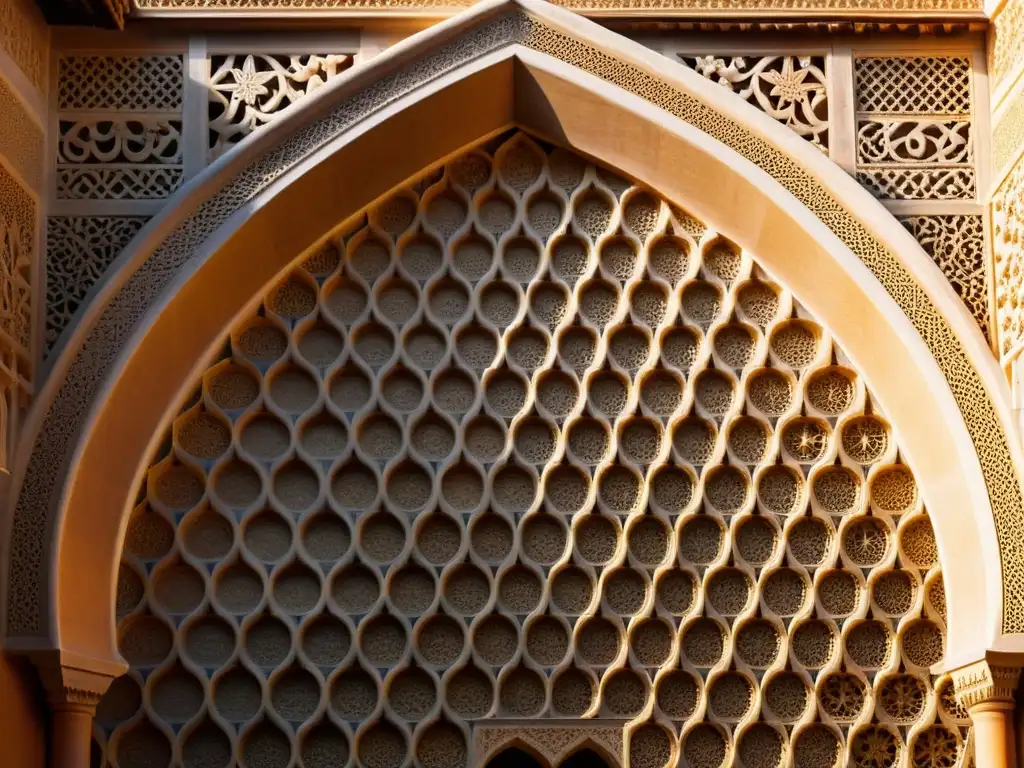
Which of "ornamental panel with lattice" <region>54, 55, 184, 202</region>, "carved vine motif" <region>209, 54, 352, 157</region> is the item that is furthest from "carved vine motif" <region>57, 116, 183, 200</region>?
"carved vine motif" <region>209, 54, 352, 157</region>

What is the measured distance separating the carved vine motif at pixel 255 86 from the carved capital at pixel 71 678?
5.38ft

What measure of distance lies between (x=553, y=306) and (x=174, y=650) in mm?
1640

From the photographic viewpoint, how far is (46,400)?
15.8 feet

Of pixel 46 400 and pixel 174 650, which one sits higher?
pixel 46 400

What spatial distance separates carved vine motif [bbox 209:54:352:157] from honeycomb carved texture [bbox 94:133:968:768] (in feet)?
1.53

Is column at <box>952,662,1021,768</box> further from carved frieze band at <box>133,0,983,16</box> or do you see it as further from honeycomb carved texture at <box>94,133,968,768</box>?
carved frieze band at <box>133,0,983,16</box>

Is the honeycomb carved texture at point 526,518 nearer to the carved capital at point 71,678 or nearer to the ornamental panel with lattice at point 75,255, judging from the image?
the carved capital at point 71,678

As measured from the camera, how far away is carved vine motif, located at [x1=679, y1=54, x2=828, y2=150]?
5.25 m

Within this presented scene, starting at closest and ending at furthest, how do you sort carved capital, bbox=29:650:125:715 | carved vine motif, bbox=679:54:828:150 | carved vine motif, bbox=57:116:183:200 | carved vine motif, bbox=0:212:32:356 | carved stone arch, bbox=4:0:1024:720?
carved capital, bbox=29:650:125:715
carved vine motif, bbox=0:212:32:356
carved stone arch, bbox=4:0:1024:720
carved vine motif, bbox=57:116:183:200
carved vine motif, bbox=679:54:828:150

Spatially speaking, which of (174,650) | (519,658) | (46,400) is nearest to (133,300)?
(46,400)

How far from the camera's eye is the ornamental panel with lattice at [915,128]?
520 cm

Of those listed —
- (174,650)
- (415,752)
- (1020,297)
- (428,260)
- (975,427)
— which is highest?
(428,260)

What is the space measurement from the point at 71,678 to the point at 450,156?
206 cm

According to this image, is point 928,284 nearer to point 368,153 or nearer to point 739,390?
point 739,390
